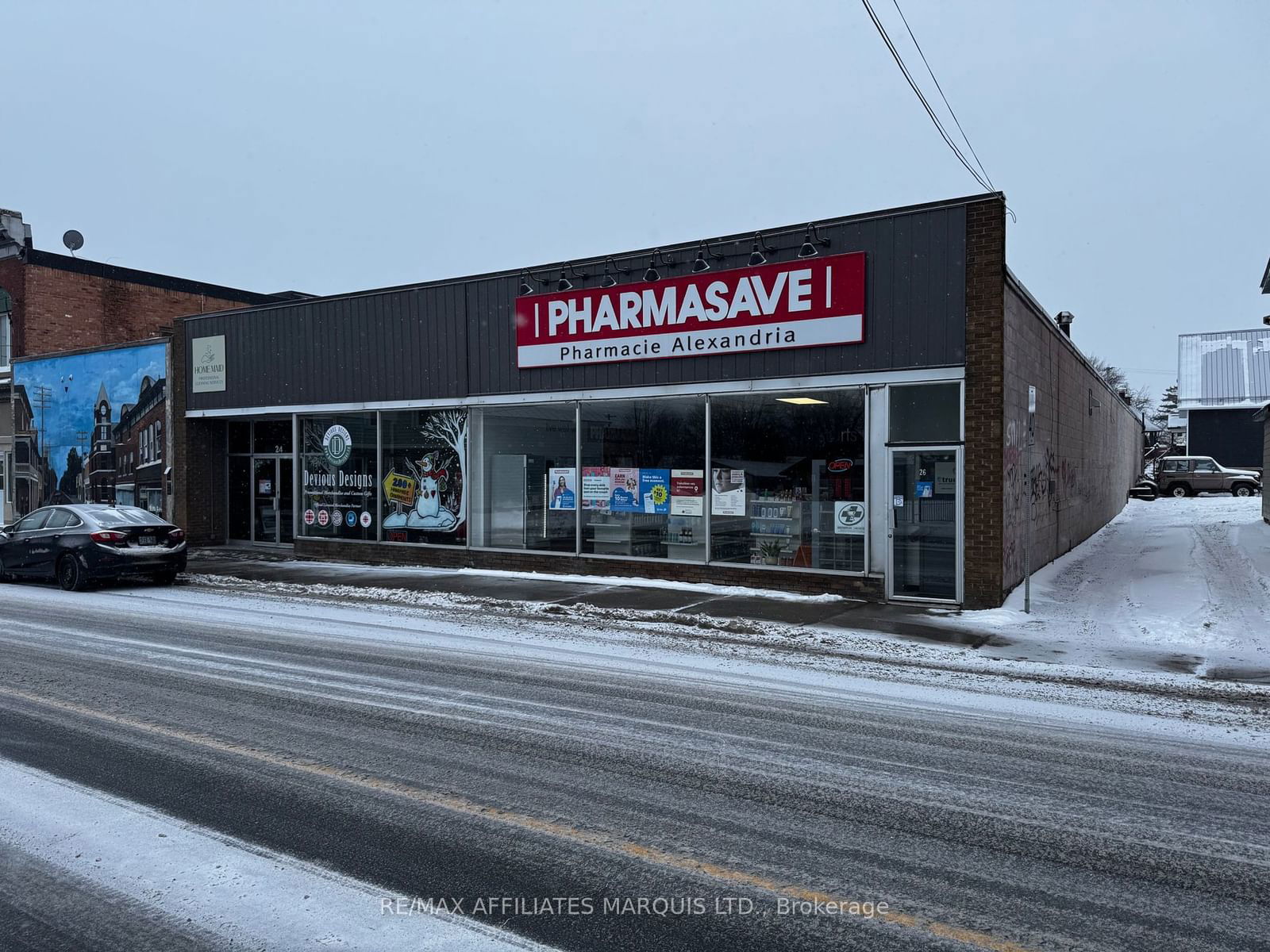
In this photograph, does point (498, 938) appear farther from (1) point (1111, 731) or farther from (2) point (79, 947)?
(1) point (1111, 731)

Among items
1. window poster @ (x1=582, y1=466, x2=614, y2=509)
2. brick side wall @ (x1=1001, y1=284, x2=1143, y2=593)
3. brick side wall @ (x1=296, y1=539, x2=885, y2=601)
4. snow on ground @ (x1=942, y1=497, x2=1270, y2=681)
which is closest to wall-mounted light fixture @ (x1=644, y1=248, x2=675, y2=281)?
window poster @ (x1=582, y1=466, x2=614, y2=509)

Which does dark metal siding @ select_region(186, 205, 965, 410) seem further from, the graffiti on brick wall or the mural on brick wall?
the mural on brick wall

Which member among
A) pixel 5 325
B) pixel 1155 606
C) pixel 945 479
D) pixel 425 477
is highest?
pixel 5 325

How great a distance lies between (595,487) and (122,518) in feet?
26.0

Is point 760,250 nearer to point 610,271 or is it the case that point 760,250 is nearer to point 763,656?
point 610,271

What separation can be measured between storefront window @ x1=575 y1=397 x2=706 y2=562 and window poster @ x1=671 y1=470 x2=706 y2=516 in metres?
0.01

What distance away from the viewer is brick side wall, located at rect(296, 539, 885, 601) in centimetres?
1385

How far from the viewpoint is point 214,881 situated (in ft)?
14.1

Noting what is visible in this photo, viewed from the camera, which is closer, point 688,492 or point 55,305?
point 688,492

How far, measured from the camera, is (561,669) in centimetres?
905

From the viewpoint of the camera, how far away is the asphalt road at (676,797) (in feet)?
13.2

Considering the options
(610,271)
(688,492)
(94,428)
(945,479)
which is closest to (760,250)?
(610,271)

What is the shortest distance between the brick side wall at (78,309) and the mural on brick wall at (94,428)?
333 centimetres

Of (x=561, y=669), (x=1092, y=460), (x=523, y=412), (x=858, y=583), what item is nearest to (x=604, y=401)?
(x=523, y=412)
